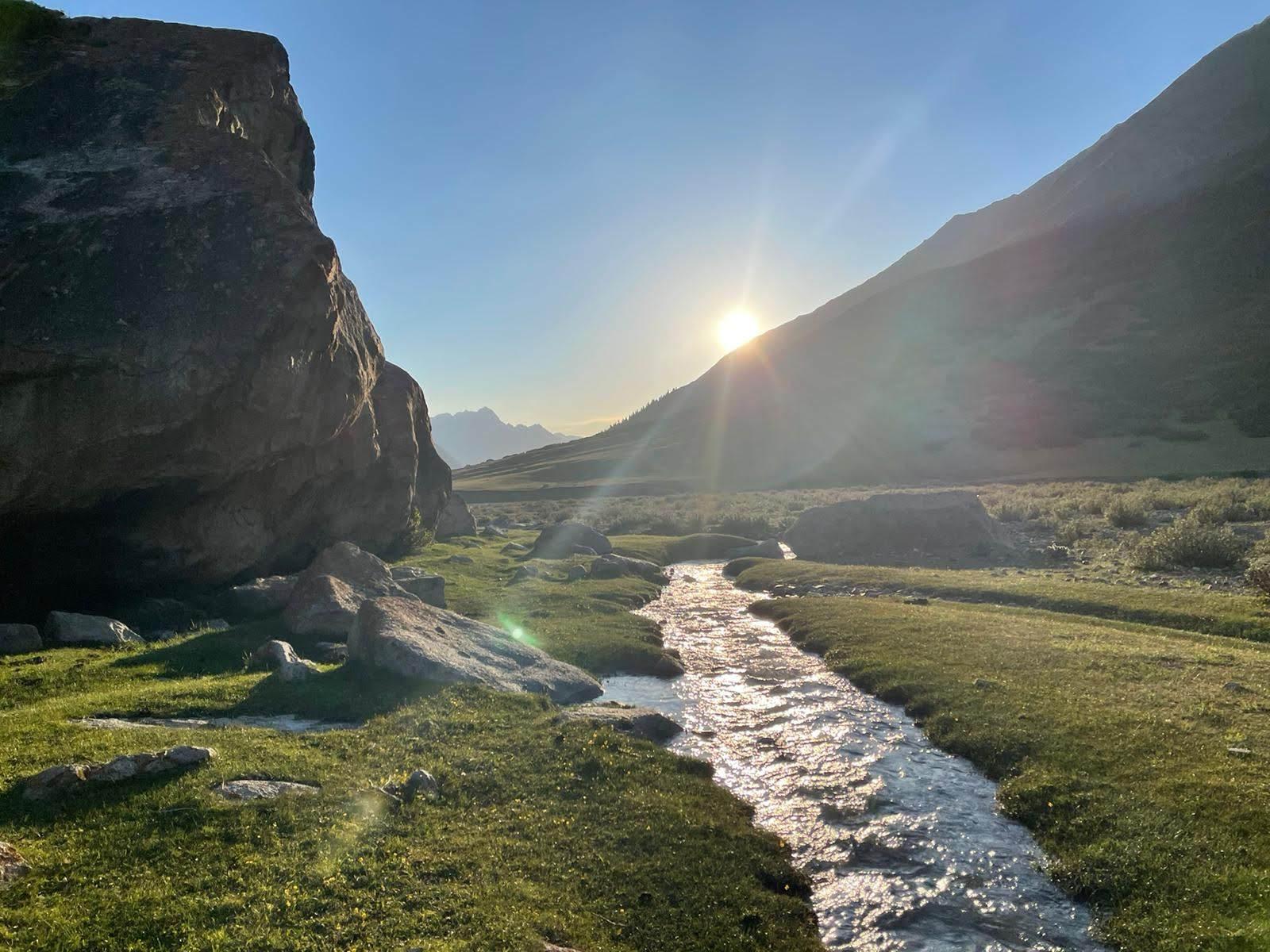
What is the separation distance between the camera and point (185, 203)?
2916 cm

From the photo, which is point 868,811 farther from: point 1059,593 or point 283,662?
point 1059,593

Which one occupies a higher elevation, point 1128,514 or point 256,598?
point 256,598

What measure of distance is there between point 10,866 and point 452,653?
48.8ft

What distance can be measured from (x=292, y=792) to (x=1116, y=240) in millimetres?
243994

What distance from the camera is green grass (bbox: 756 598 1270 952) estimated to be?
12.7 m

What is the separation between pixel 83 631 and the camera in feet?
81.7

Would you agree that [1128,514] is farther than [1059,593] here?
Yes

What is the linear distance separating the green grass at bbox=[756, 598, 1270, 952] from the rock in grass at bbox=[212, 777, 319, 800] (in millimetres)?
15905

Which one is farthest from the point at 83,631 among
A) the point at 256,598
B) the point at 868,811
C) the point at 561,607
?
the point at 868,811

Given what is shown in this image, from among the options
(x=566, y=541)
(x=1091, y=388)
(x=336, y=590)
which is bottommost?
(x=566, y=541)

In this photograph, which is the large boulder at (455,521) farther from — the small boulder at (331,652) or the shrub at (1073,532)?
the shrub at (1073,532)

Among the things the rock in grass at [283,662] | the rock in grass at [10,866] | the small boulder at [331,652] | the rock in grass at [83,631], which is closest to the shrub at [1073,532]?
the small boulder at [331,652]

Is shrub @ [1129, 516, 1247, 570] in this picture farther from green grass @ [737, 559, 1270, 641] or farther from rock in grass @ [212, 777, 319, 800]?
rock in grass @ [212, 777, 319, 800]

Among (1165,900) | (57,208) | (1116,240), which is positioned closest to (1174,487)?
(1165,900)
